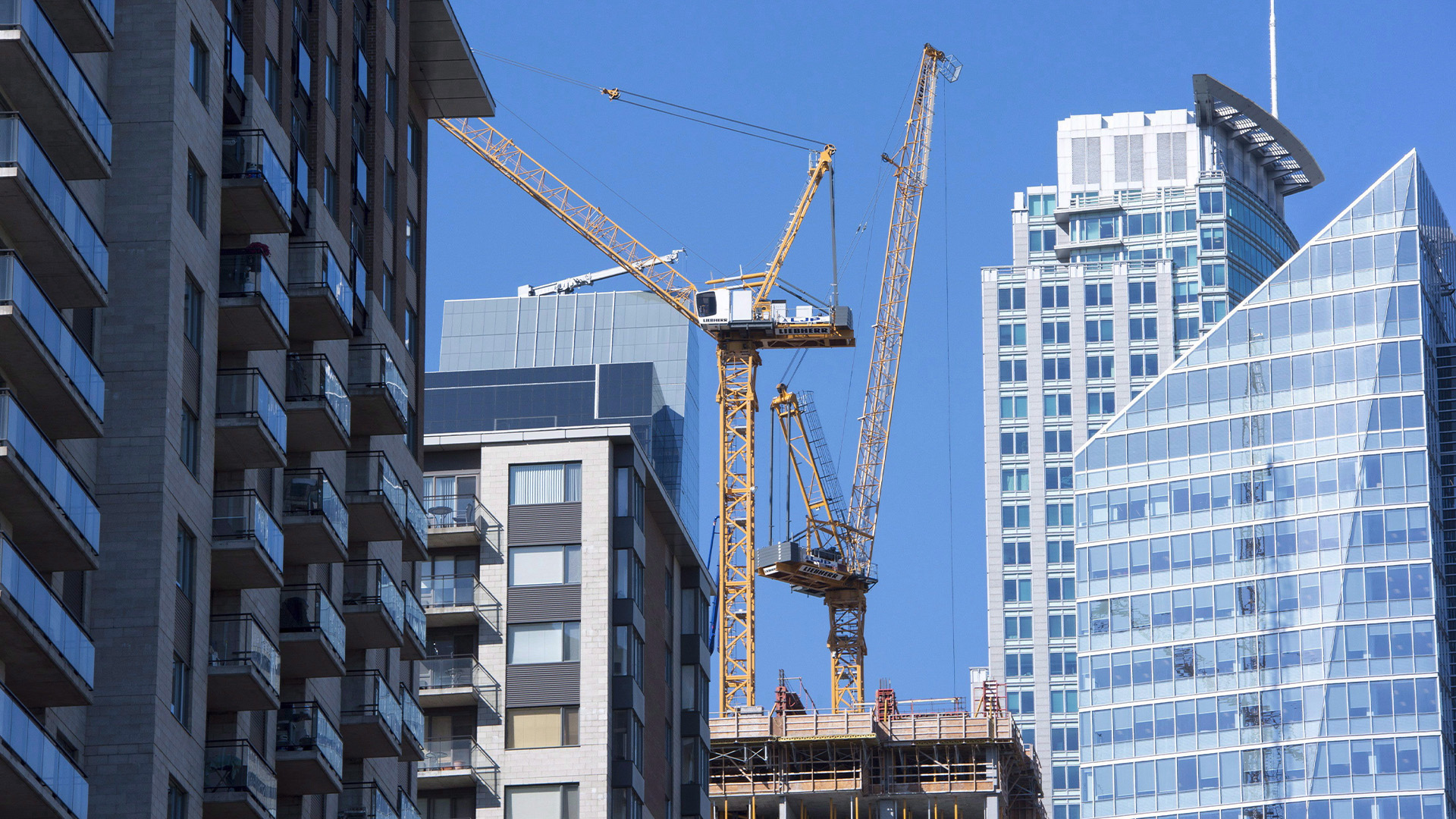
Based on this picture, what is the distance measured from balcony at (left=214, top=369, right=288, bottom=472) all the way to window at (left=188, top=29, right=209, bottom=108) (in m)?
6.46

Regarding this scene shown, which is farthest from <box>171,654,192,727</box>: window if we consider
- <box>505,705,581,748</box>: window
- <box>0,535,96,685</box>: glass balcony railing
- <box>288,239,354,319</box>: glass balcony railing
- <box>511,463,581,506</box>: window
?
<box>511,463,581,506</box>: window

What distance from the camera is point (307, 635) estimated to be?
61344mm

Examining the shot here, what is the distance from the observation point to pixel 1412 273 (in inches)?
6772

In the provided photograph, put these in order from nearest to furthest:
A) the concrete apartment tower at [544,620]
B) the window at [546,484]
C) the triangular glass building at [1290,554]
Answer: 1. the concrete apartment tower at [544,620]
2. the window at [546,484]
3. the triangular glass building at [1290,554]

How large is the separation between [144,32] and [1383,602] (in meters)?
128

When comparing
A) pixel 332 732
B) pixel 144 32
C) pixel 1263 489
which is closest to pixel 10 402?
pixel 144 32

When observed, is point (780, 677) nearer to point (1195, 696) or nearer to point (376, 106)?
point (1195, 696)

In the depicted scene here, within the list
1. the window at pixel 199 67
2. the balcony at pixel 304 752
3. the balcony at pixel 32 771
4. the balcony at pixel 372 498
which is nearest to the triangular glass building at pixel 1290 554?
the balcony at pixel 372 498

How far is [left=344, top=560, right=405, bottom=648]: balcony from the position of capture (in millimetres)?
67312

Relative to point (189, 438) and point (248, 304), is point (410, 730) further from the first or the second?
point (248, 304)

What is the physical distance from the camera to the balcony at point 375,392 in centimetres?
6638

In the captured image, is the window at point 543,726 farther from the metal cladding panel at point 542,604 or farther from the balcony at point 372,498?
the balcony at point 372,498

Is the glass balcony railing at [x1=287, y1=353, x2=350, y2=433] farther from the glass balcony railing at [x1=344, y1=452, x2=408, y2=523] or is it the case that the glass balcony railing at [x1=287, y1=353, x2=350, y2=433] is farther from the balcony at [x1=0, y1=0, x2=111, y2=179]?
the balcony at [x1=0, y1=0, x2=111, y2=179]

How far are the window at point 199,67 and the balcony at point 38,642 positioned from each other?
13641mm
